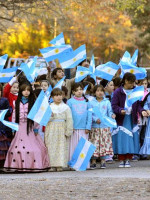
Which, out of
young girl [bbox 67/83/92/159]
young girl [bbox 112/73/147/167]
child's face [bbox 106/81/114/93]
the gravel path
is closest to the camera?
the gravel path

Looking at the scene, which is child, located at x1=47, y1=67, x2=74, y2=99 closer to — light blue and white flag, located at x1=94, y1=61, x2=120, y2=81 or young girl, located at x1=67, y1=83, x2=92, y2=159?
light blue and white flag, located at x1=94, y1=61, x2=120, y2=81

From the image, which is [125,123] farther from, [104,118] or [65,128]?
[65,128]

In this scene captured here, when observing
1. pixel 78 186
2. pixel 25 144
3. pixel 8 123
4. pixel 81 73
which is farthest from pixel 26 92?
pixel 78 186

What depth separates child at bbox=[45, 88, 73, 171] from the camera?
47.1 feet

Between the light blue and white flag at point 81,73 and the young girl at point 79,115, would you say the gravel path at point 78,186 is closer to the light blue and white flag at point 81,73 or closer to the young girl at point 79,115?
the young girl at point 79,115

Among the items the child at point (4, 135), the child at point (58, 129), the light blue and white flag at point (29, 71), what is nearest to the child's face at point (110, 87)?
the light blue and white flag at point (29, 71)

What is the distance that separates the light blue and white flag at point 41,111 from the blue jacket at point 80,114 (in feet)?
2.21

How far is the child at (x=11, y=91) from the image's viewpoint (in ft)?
49.6

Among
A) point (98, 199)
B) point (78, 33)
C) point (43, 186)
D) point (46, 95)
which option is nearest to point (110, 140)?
point (46, 95)

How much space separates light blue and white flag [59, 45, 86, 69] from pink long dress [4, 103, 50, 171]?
237cm

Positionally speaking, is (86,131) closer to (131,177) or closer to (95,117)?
(95,117)

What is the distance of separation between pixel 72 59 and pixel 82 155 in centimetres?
270

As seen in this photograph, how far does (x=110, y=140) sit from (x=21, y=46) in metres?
53.5

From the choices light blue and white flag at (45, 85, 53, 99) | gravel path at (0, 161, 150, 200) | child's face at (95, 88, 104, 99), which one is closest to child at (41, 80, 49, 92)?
light blue and white flag at (45, 85, 53, 99)
